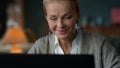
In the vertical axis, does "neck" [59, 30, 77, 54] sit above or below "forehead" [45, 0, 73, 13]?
below

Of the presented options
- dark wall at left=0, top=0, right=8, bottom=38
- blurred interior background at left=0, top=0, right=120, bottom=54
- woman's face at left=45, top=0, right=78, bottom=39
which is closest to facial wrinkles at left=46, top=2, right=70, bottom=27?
Result: woman's face at left=45, top=0, right=78, bottom=39

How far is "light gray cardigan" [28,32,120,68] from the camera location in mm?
768

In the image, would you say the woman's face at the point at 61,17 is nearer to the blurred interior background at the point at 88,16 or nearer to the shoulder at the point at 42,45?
the shoulder at the point at 42,45

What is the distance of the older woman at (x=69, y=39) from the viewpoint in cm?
74

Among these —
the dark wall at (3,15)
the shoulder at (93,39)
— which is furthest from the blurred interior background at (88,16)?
the shoulder at (93,39)

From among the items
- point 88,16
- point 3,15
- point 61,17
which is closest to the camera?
point 61,17

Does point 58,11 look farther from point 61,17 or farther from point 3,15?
point 3,15

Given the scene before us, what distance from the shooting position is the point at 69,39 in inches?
31.2

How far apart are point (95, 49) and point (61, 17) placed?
0.11m

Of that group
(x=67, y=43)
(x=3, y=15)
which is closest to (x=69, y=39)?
(x=67, y=43)

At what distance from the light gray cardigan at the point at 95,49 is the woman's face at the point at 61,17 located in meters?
0.04

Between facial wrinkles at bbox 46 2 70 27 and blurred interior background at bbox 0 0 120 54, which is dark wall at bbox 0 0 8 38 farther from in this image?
facial wrinkles at bbox 46 2 70 27

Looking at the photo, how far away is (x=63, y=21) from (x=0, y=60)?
237mm

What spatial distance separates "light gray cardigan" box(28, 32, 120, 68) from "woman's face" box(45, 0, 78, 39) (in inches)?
1.6
